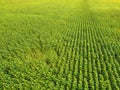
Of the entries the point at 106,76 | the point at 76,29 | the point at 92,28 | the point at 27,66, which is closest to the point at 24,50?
the point at 27,66

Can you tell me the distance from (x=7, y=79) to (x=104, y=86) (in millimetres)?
6489

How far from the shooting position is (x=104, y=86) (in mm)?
14609

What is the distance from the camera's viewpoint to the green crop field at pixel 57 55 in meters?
14.8

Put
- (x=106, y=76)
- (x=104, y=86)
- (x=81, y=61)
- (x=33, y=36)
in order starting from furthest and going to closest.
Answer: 1. (x=33, y=36)
2. (x=81, y=61)
3. (x=106, y=76)
4. (x=104, y=86)

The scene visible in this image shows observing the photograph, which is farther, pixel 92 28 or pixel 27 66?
pixel 92 28

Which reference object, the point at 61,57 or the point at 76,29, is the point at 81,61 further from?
the point at 76,29

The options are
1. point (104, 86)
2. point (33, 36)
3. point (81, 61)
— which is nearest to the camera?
point (104, 86)

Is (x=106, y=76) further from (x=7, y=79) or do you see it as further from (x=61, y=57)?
(x=7, y=79)

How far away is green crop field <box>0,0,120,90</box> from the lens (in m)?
14.8

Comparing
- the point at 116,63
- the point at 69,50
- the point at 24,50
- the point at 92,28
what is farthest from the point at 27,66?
the point at 92,28

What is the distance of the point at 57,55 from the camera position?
19.5m

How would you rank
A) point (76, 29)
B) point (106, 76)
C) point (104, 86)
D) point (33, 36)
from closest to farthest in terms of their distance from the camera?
point (104, 86) → point (106, 76) → point (33, 36) → point (76, 29)

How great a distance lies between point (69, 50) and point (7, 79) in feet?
24.1

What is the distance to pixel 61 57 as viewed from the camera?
62.4ft
